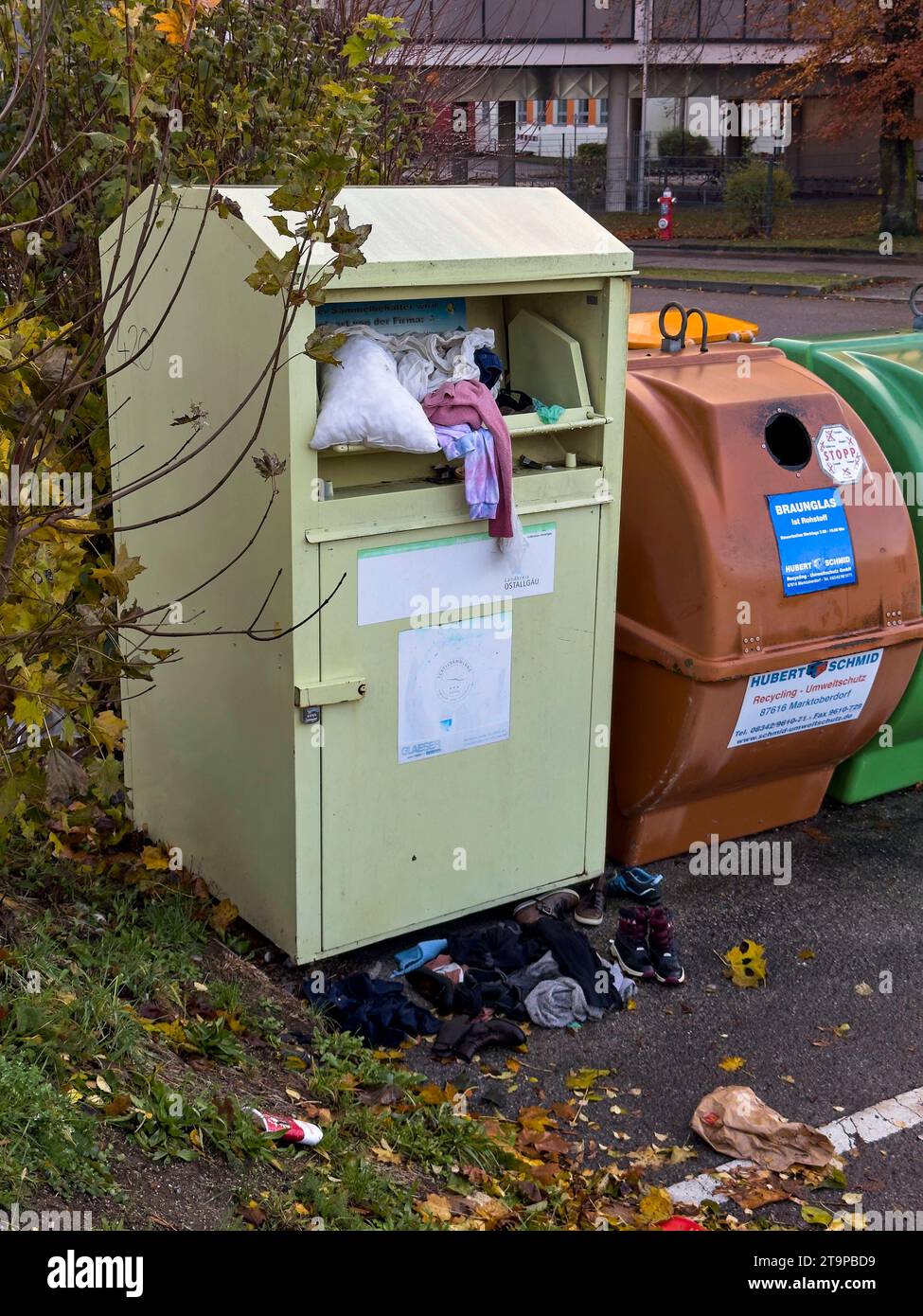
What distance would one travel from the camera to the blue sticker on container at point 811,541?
189 inches

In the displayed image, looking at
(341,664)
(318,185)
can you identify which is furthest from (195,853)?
(318,185)

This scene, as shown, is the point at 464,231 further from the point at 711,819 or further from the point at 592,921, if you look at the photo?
the point at 711,819

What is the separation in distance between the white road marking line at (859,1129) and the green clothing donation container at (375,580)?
1.21 m

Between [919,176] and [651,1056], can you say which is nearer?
[651,1056]

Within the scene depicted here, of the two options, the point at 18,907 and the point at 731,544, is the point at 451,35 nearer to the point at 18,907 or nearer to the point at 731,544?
the point at 731,544

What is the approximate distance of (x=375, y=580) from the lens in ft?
13.2

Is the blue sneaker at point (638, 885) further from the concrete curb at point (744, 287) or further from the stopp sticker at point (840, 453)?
the concrete curb at point (744, 287)

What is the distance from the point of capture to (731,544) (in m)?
4.66

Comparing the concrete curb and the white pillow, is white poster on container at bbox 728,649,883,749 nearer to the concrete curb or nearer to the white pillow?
the white pillow

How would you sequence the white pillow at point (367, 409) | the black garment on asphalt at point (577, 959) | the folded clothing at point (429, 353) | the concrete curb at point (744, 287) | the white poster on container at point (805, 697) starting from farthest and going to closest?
the concrete curb at point (744, 287) < the white poster on container at point (805, 697) < the black garment on asphalt at point (577, 959) < the folded clothing at point (429, 353) < the white pillow at point (367, 409)

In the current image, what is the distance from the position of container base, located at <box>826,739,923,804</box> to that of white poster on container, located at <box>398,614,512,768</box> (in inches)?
72.9

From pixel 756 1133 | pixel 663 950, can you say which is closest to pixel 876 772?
pixel 663 950

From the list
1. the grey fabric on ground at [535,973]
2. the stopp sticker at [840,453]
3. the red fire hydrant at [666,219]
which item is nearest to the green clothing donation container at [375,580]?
the grey fabric on ground at [535,973]
